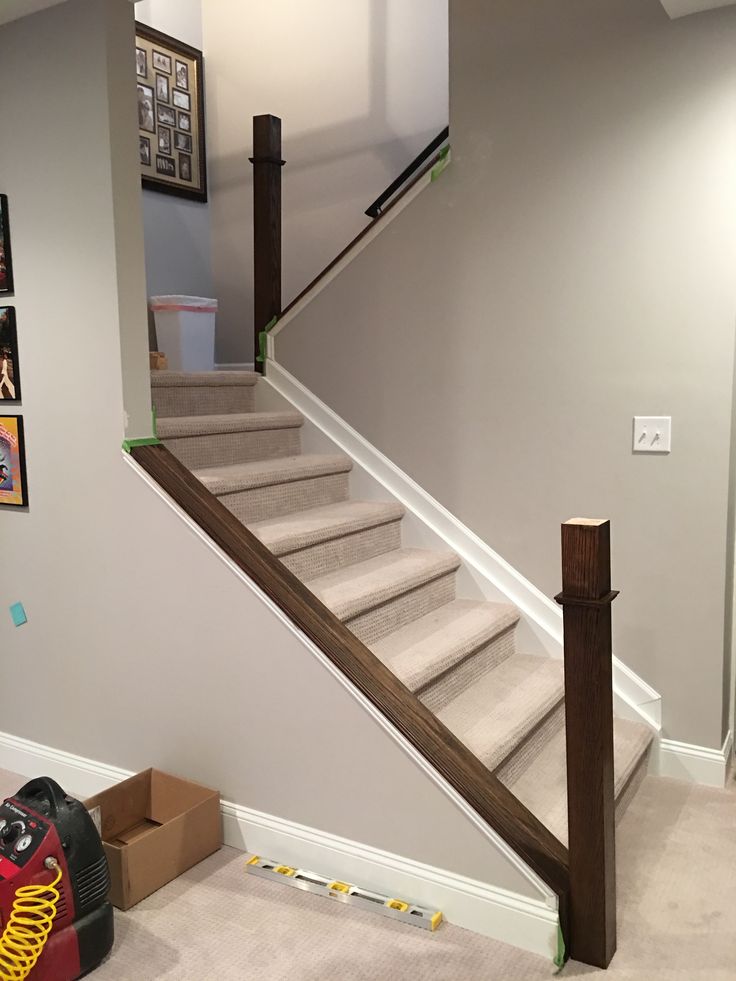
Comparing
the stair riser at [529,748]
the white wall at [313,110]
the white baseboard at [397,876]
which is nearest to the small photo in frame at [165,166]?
the white wall at [313,110]

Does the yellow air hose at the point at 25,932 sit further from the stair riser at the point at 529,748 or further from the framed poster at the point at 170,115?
the framed poster at the point at 170,115

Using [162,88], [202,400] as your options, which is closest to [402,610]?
[202,400]

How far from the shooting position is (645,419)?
282 cm

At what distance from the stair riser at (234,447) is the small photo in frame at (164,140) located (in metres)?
1.80

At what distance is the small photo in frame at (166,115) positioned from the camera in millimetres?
4305

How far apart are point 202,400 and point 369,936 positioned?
6.68 ft

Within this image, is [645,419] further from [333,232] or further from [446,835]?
[333,232]

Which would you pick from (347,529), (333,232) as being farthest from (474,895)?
(333,232)

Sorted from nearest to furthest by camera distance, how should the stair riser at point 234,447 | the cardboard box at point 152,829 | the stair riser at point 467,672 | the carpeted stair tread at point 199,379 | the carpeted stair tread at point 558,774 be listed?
1. the cardboard box at point 152,829
2. the carpeted stair tread at point 558,774
3. the stair riser at point 467,672
4. the stair riser at point 234,447
5. the carpeted stair tread at point 199,379

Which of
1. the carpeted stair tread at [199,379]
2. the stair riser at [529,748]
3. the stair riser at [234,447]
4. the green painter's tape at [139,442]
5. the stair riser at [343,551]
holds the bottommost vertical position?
the stair riser at [529,748]

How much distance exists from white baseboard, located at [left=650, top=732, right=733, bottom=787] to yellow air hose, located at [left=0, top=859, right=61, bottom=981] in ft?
6.37

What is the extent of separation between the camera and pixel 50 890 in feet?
6.28

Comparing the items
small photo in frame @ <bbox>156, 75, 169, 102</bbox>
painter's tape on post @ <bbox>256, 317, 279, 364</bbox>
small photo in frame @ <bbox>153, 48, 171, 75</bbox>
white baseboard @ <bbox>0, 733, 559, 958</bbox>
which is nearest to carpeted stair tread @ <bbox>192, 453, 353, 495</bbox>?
painter's tape on post @ <bbox>256, 317, 279, 364</bbox>

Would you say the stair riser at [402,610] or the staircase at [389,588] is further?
the stair riser at [402,610]
